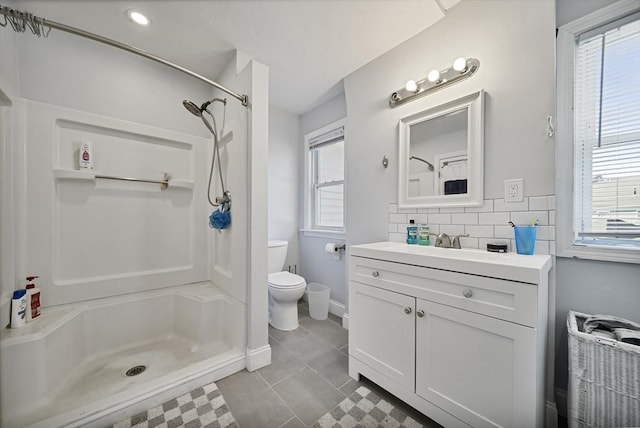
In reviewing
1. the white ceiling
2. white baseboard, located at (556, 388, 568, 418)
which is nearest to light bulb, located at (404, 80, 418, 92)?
the white ceiling

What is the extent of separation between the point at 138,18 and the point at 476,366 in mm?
2765

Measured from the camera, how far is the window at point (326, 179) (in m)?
2.69

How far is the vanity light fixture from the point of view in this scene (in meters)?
1.43

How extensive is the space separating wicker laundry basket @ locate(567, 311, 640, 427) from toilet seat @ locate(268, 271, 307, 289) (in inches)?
66.8

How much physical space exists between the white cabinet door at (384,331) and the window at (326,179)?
121cm

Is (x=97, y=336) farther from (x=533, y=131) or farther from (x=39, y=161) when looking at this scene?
(x=533, y=131)

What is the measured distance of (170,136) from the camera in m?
2.08

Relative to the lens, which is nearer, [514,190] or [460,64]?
[514,190]

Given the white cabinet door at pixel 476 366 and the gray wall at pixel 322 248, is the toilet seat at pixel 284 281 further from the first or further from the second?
the white cabinet door at pixel 476 366

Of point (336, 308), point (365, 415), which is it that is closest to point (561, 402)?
point (365, 415)

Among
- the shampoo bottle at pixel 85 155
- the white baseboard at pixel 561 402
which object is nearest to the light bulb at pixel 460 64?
the white baseboard at pixel 561 402

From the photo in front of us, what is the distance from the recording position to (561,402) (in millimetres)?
1210

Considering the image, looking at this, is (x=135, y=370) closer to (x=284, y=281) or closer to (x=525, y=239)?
(x=284, y=281)

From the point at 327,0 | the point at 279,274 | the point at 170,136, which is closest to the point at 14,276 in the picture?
the point at 170,136
